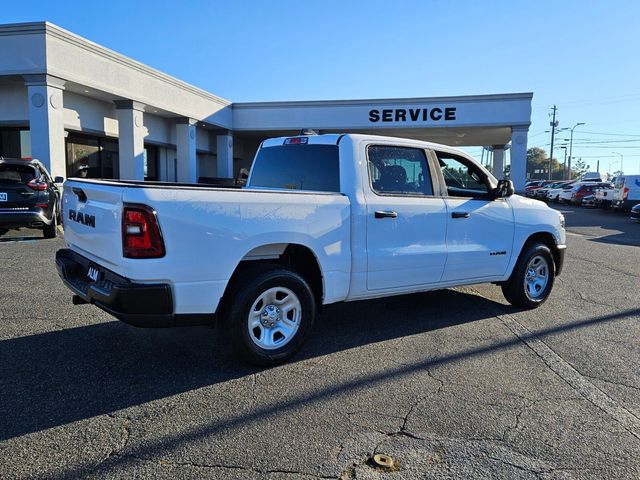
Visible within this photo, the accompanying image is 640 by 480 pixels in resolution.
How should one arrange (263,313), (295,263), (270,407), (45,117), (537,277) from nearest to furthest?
(270,407) → (263,313) → (295,263) → (537,277) → (45,117)

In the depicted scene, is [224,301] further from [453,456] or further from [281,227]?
[453,456]

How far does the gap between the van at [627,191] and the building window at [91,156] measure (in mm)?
24221

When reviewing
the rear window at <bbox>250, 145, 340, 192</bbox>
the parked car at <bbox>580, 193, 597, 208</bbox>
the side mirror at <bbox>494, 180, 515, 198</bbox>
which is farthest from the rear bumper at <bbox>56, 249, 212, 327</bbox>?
the parked car at <bbox>580, 193, 597, 208</bbox>

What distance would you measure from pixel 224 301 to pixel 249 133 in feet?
96.2

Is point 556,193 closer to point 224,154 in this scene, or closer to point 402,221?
point 224,154

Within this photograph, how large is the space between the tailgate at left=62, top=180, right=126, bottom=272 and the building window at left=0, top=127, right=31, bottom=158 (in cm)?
1795

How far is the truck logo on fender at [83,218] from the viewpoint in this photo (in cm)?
403

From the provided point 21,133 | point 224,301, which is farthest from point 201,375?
point 21,133

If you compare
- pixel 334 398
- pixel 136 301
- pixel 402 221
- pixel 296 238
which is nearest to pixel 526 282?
pixel 402 221

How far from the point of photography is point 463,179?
6031 millimetres

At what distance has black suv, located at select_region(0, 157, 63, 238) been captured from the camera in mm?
10141

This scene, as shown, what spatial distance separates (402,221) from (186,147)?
73.6 feet

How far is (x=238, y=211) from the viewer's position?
3.89m

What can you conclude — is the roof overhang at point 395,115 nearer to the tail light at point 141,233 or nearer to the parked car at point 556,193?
the parked car at point 556,193
